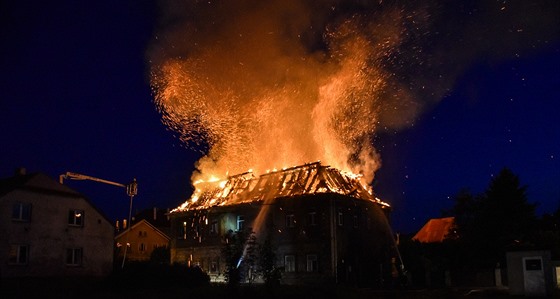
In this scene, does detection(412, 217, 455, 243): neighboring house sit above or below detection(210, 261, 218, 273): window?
Answer: above

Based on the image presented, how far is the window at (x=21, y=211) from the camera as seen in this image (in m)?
34.5

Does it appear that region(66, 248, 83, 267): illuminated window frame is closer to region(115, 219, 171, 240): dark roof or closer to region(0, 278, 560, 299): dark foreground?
region(0, 278, 560, 299): dark foreground

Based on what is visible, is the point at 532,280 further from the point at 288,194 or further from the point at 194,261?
the point at 194,261

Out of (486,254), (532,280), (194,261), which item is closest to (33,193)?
(194,261)

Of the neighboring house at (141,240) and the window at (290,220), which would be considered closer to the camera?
A: the window at (290,220)

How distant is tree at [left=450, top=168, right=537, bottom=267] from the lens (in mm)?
43322

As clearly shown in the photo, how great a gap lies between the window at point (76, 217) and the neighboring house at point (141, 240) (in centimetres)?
2731

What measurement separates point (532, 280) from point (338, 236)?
15.5m

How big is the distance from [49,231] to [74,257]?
2.86 m

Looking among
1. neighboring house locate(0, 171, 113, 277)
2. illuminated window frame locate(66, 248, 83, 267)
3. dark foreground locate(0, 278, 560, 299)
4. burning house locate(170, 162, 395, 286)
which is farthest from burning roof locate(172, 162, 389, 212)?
illuminated window frame locate(66, 248, 83, 267)

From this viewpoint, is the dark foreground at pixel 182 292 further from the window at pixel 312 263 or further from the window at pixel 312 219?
the window at pixel 312 219

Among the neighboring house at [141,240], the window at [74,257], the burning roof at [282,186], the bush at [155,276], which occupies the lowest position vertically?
the bush at [155,276]

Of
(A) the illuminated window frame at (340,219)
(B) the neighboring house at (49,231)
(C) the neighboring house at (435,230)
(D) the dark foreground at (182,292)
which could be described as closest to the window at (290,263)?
(A) the illuminated window frame at (340,219)

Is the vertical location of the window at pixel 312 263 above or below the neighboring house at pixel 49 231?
below
